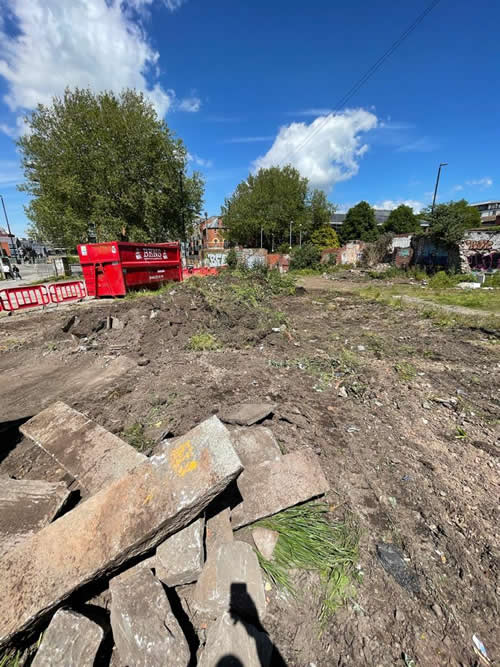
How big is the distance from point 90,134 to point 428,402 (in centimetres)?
2337

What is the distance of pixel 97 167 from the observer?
17.6 metres

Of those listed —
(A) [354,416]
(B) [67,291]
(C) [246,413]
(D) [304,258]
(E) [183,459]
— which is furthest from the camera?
(D) [304,258]

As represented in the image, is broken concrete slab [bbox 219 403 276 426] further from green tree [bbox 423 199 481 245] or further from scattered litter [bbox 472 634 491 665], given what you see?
green tree [bbox 423 199 481 245]

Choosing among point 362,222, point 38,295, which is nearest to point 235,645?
point 38,295

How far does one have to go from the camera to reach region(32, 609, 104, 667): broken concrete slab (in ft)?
4.19

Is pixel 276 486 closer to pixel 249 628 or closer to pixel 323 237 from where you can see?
pixel 249 628

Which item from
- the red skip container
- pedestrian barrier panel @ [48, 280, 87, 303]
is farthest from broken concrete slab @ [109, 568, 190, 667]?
pedestrian barrier panel @ [48, 280, 87, 303]


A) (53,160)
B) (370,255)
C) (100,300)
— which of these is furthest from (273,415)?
(370,255)

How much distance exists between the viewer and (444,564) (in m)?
1.88

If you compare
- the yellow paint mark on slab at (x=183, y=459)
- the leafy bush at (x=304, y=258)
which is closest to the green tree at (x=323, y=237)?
the leafy bush at (x=304, y=258)

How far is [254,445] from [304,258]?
25.2m

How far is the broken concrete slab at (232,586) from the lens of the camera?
5.15 ft

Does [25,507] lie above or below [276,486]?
above

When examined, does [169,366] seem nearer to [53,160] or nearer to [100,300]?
[100,300]
